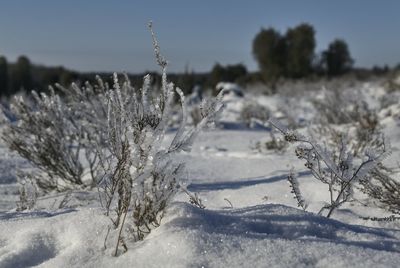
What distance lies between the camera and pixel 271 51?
118 ft

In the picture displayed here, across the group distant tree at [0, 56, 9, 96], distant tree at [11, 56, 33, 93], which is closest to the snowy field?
distant tree at [0, 56, 9, 96]

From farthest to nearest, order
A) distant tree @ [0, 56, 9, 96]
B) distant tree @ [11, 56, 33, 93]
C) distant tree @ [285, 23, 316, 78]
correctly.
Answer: distant tree @ [11, 56, 33, 93] → distant tree @ [285, 23, 316, 78] → distant tree @ [0, 56, 9, 96]

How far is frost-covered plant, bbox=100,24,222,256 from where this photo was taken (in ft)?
6.52

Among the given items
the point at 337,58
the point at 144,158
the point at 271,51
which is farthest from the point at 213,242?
the point at 337,58

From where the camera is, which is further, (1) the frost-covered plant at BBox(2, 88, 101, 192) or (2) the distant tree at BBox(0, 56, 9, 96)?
(2) the distant tree at BBox(0, 56, 9, 96)

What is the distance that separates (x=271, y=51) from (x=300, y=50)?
71.4 inches

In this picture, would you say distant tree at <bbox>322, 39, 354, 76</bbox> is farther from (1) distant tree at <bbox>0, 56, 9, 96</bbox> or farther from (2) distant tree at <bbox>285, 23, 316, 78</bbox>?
(1) distant tree at <bbox>0, 56, 9, 96</bbox>

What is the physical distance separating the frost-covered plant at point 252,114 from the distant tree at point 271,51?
23107 millimetres

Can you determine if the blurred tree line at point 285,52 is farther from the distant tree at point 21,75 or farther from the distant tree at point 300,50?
the distant tree at point 21,75

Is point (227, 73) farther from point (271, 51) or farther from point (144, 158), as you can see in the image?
point (144, 158)

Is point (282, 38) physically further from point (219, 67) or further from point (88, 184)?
point (88, 184)

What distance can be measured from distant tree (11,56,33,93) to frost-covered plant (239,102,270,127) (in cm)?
2734

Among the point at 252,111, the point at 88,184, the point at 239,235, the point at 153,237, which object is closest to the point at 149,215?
the point at 153,237

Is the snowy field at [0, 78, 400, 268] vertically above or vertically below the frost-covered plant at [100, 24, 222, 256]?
below
